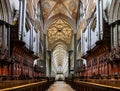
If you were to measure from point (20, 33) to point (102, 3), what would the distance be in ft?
22.2

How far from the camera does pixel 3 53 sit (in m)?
15.5

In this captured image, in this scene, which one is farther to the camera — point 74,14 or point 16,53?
point 74,14

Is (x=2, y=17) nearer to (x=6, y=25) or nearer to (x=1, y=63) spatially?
(x=6, y=25)

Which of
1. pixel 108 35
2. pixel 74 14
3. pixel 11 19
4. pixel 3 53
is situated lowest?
pixel 3 53

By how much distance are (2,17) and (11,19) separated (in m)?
1.35

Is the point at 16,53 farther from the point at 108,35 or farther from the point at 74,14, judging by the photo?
the point at 74,14

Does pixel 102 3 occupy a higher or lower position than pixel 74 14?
lower

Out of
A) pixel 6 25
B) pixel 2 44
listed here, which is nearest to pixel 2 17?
pixel 6 25

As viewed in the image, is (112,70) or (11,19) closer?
(112,70)

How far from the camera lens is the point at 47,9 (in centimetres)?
4391

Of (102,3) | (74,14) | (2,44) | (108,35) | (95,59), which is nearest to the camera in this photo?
(2,44)

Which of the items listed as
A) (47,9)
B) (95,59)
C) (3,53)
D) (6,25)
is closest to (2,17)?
(6,25)

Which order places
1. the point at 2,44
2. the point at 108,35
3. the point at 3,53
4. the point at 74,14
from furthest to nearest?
the point at 74,14, the point at 108,35, the point at 2,44, the point at 3,53

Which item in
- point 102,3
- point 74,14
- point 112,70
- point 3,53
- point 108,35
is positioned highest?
point 74,14
